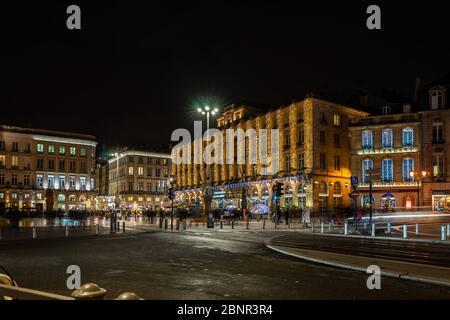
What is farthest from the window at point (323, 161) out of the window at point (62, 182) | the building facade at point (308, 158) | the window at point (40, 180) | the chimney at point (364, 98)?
the window at point (40, 180)

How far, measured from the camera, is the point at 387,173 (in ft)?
186

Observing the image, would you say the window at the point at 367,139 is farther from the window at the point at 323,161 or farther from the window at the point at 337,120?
the window at the point at 323,161

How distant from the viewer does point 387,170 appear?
56719 mm

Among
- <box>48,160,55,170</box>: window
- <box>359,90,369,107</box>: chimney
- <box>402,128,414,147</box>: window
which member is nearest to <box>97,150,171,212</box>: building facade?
<box>48,160,55,170</box>: window

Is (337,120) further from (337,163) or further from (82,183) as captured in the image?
(82,183)

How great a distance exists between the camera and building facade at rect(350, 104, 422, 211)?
179 feet

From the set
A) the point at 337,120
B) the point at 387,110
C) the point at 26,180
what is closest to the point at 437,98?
the point at 387,110

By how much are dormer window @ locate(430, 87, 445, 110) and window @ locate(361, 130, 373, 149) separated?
8226mm

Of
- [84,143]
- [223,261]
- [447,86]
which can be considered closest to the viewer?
[223,261]

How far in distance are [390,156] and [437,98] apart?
8694mm

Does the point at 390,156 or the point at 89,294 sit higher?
the point at 390,156
